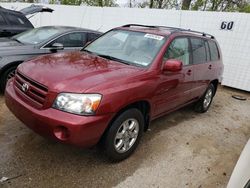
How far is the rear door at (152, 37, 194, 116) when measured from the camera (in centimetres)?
380

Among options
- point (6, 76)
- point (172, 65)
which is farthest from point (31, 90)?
point (6, 76)

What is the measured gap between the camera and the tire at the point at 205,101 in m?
5.62

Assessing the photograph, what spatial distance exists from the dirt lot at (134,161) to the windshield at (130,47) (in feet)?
4.34

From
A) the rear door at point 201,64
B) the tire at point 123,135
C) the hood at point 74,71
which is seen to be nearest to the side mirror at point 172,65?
the hood at point 74,71

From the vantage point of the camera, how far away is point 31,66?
3.40m

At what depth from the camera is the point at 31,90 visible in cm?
306

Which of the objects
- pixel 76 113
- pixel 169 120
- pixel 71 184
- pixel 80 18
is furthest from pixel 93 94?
pixel 80 18

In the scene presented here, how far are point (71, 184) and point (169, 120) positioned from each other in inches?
105

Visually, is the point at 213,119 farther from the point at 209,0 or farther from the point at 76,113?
the point at 209,0

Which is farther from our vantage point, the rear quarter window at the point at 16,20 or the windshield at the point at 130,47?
the rear quarter window at the point at 16,20

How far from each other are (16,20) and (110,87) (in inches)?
227

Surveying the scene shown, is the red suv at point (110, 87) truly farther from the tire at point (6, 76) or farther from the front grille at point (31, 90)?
the tire at point (6, 76)

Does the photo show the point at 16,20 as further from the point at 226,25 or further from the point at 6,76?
the point at 226,25

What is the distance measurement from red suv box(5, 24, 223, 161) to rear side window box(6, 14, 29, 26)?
4042 millimetres
